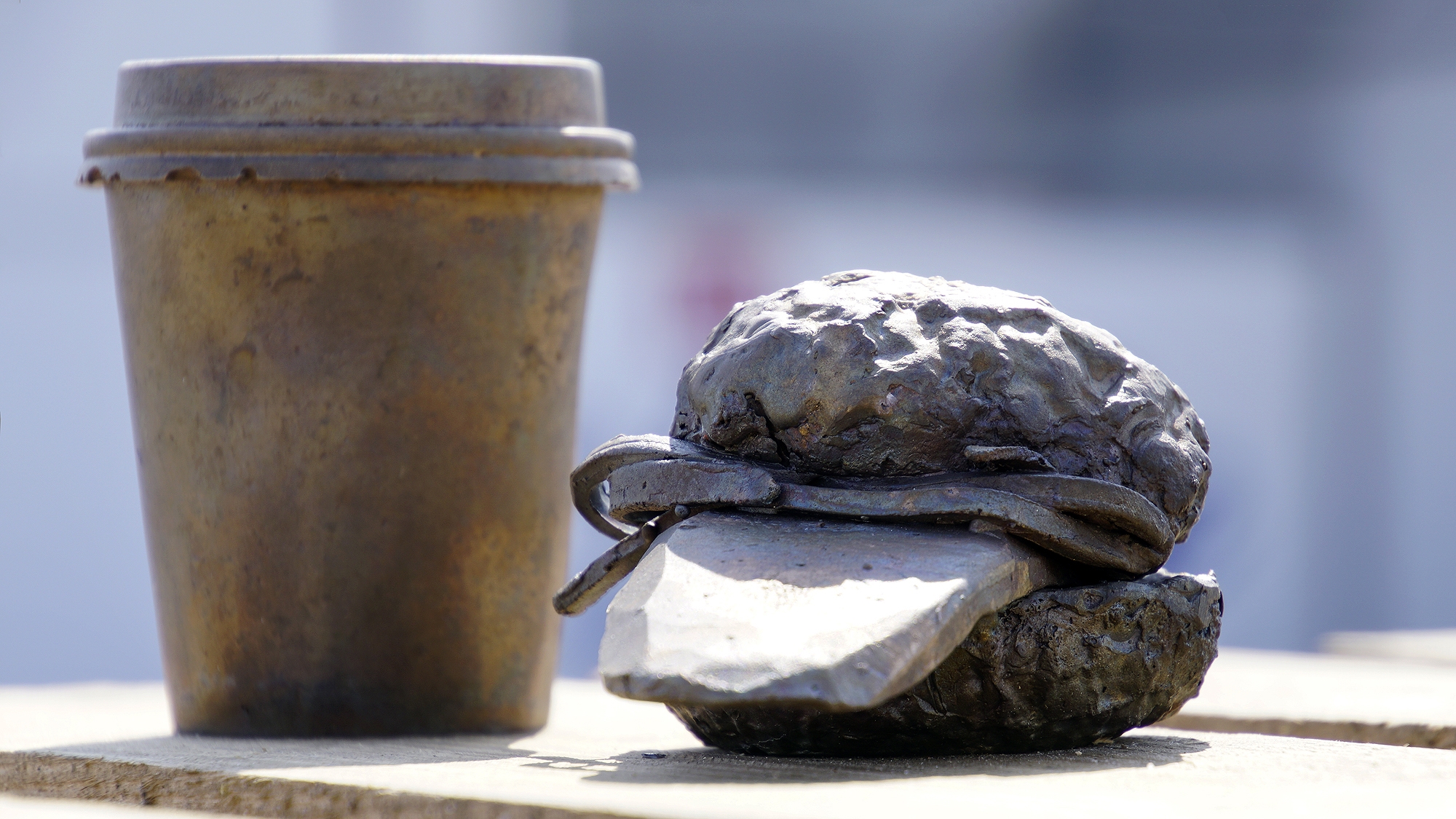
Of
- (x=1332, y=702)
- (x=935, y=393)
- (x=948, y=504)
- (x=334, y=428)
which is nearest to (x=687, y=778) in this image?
(x=948, y=504)

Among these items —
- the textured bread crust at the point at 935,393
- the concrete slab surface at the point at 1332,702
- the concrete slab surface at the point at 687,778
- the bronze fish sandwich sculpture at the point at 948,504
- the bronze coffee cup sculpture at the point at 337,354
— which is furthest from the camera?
the concrete slab surface at the point at 1332,702

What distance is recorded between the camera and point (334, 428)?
234 cm

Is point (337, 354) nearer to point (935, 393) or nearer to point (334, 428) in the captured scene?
point (334, 428)

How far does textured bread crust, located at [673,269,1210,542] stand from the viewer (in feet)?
6.18

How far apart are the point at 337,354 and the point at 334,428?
0.11 m

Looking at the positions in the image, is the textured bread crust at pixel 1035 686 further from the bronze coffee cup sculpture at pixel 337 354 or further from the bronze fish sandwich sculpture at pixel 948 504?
the bronze coffee cup sculpture at pixel 337 354

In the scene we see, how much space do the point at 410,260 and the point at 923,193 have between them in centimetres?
396

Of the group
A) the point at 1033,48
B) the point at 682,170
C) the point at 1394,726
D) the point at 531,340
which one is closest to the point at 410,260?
the point at 531,340

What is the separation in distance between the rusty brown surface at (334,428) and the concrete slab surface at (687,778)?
0.12 metres

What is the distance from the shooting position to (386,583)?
7.80 ft

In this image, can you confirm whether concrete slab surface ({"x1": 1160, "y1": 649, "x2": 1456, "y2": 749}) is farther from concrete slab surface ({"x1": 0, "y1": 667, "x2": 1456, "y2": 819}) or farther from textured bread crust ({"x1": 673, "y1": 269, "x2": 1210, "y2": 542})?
textured bread crust ({"x1": 673, "y1": 269, "x2": 1210, "y2": 542})

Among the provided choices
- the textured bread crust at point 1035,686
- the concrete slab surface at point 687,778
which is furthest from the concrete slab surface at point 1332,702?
the textured bread crust at point 1035,686

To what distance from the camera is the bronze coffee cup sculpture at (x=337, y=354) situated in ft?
7.60

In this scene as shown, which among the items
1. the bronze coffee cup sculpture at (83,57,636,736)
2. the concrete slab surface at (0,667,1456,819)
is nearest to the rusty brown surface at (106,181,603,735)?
the bronze coffee cup sculpture at (83,57,636,736)
